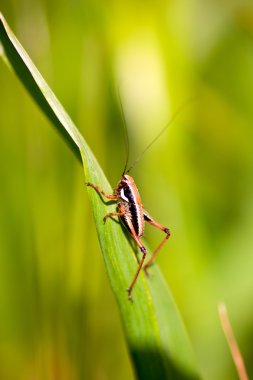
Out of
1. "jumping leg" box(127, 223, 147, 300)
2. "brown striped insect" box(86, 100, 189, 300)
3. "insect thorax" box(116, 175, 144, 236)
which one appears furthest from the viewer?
"insect thorax" box(116, 175, 144, 236)

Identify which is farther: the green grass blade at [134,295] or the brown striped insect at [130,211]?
the brown striped insect at [130,211]

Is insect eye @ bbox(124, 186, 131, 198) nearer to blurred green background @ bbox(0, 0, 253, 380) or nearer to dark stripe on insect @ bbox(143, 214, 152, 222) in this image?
dark stripe on insect @ bbox(143, 214, 152, 222)

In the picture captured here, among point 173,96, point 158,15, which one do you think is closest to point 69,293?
point 173,96

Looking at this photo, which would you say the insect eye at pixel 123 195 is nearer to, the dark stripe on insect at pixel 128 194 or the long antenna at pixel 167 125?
the dark stripe on insect at pixel 128 194

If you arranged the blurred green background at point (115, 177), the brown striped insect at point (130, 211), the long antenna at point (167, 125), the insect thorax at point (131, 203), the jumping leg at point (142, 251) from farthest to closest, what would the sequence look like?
the long antenna at point (167, 125), the blurred green background at point (115, 177), the insect thorax at point (131, 203), the brown striped insect at point (130, 211), the jumping leg at point (142, 251)

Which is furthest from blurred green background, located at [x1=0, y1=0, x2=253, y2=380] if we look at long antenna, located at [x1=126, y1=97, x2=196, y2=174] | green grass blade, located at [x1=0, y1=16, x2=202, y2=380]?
green grass blade, located at [x1=0, y1=16, x2=202, y2=380]

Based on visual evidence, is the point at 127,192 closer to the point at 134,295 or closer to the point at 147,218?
the point at 147,218

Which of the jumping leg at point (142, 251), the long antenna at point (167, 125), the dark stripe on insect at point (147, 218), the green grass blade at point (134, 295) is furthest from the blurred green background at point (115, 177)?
the green grass blade at point (134, 295)
